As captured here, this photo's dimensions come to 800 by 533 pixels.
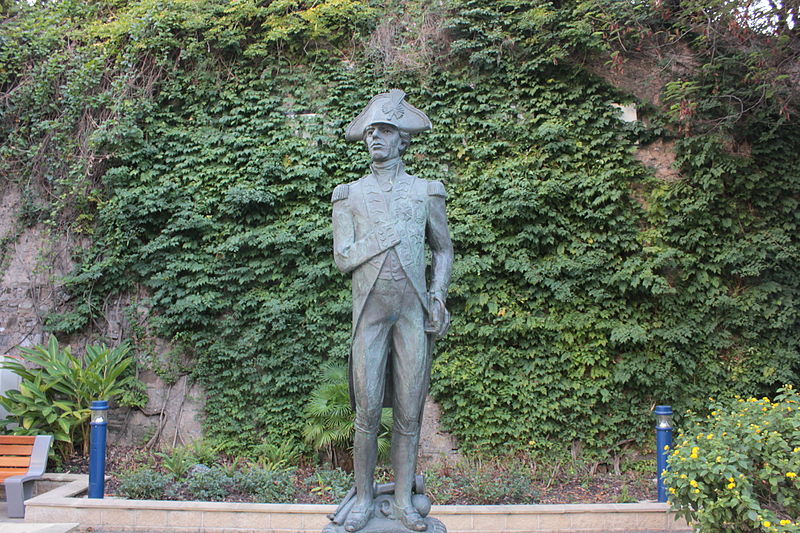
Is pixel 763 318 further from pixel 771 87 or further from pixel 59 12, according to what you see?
pixel 59 12

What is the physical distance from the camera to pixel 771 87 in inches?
251

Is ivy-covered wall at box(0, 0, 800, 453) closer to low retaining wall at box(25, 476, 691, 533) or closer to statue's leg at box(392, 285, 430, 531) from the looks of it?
low retaining wall at box(25, 476, 691, 533)

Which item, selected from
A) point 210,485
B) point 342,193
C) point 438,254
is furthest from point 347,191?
point 210,485

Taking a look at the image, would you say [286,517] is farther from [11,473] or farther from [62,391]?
[62,391]

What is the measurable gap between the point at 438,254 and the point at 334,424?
3556mm

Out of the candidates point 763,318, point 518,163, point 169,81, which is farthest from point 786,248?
point 169,81

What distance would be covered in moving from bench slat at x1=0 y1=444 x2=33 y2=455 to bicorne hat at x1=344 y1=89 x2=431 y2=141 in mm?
5041

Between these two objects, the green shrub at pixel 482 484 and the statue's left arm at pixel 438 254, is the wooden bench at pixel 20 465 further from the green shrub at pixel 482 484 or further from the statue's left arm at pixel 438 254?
the statue's left arm at pixel 438 254

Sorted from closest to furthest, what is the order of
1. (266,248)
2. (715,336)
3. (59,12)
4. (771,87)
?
(771,87) < (715,336) < (266,248) < (59,12)

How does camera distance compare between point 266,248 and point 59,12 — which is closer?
point 266,248

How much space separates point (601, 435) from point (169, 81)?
7299mm

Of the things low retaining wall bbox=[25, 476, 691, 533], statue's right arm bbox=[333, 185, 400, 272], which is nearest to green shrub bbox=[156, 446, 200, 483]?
low retaining wall bbox=[25, 476, 691, 533]

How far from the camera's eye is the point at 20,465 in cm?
575

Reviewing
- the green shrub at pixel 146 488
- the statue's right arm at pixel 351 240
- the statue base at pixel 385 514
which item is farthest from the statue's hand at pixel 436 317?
the green shrub at pixel 146 488
